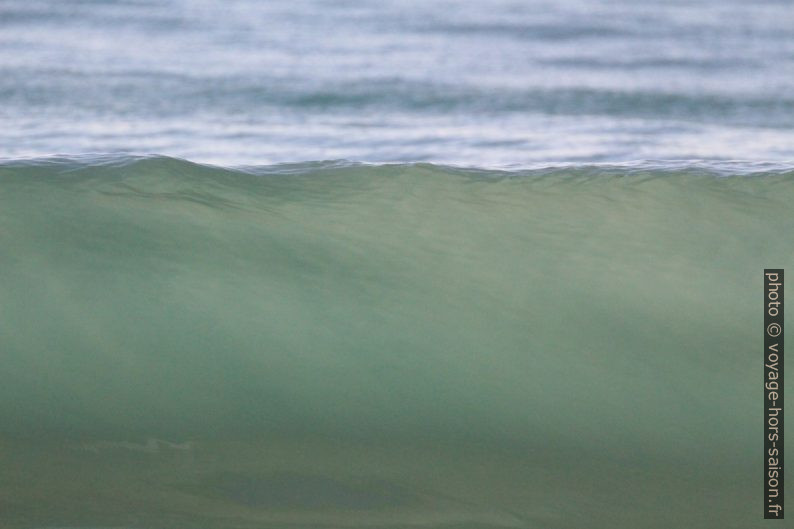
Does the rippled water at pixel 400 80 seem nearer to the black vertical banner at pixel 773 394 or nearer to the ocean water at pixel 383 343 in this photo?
the ocean water at pixel 383 343

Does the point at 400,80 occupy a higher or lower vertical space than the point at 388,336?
higher

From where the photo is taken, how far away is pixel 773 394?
1.04 meters

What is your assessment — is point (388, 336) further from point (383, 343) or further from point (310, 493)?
point (310, 493)

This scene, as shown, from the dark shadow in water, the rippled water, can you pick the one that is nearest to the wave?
the dark shadow in water

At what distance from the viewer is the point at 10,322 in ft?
3.68

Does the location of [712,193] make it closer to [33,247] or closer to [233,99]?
[33,247]

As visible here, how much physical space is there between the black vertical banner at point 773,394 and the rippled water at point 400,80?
1.68 feet

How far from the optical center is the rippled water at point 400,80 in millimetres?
1756

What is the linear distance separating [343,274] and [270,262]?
8 cm

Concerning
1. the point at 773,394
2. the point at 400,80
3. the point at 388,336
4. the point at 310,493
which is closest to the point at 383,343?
the point at 388,336

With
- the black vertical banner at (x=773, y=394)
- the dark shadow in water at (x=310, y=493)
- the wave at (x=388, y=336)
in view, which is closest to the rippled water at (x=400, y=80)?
the wave at (x=388, y=336)

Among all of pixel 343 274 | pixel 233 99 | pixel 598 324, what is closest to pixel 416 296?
pixel 343 274

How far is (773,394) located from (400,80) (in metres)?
1.24

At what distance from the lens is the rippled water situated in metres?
1.76
